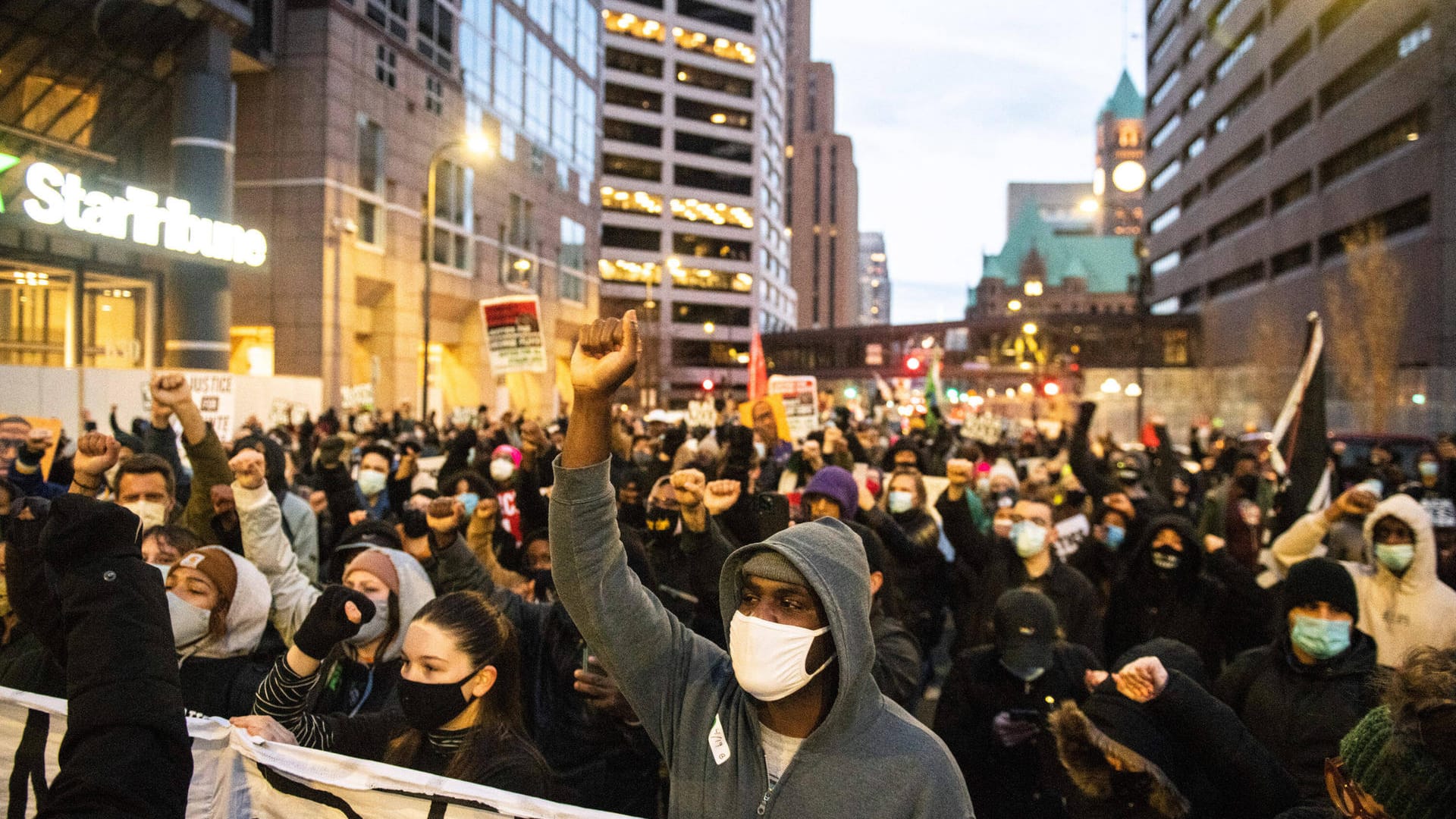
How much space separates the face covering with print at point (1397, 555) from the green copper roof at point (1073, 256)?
5468 inches

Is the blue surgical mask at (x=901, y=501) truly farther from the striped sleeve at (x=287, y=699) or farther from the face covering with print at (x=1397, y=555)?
the striped sleeve at (x=287, y=699)

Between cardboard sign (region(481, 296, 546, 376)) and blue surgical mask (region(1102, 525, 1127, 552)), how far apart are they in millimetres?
7290

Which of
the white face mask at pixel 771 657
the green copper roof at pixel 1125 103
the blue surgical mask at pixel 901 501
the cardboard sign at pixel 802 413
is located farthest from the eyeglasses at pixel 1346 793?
the green copper roof at pixel 1125 103

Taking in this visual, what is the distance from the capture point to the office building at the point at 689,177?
249 ft

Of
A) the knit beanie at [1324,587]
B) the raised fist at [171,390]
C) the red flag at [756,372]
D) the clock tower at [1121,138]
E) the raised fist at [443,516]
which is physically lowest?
the knit beanie at [1324,587]

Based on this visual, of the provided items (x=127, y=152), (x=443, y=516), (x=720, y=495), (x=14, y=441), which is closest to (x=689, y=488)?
(x=720, y=495)

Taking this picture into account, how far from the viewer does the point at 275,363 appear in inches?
1118

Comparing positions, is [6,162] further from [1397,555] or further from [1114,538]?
[1397,555]

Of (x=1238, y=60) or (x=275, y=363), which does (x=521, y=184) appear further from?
(x=1238, y=60)

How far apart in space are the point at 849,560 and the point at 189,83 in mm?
27680

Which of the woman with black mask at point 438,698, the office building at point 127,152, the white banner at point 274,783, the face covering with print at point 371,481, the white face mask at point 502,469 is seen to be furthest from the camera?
the office building at point 127,152

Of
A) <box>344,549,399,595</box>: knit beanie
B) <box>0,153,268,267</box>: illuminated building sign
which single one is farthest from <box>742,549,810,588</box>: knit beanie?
<box>0,153,268,267</box>: illuminated building sign

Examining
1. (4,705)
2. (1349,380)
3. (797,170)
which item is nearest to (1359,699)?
(4,705)

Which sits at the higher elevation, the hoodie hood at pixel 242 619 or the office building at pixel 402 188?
the office building at pixel 402 188
